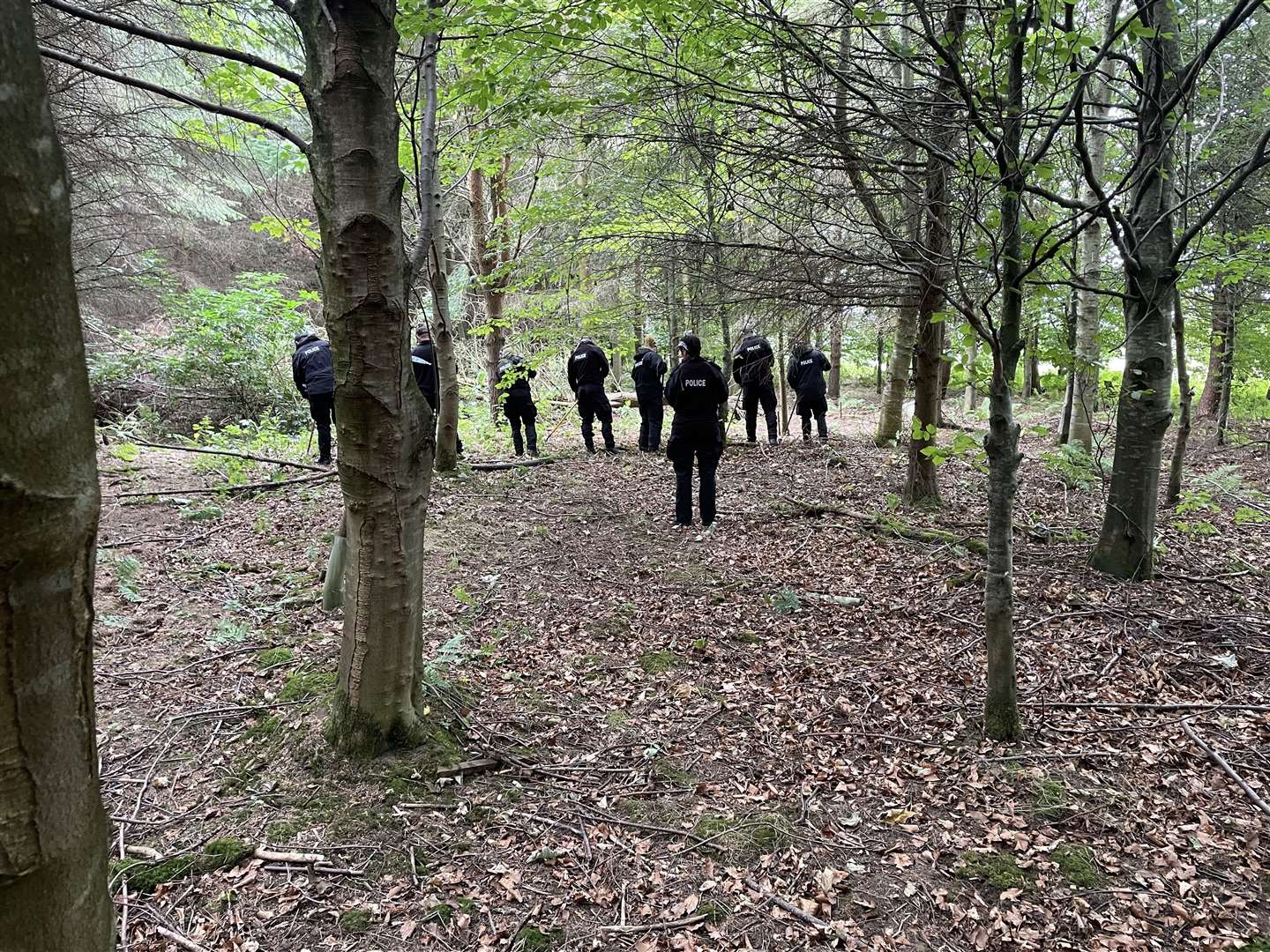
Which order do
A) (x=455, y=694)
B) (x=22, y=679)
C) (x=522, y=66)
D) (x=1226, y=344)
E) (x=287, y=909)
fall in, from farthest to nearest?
(x=1226, y=344)
(x=522, y=66)
(x=455, y=694)
(x=287, y=909)
(x=22, y=679)

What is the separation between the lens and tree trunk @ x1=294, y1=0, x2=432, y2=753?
9.60 feet

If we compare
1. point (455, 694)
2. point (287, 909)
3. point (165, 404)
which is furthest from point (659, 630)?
point (165, 404)

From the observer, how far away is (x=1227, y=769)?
346 centimetres

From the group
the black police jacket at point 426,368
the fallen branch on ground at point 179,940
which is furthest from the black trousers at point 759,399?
the fallen branch on ground at point 179,940

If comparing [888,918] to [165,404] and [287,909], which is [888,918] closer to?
[287,909]

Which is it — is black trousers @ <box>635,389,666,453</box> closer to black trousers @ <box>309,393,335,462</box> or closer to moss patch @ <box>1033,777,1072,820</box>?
black trousers @ <box>309,393,335,462</box>

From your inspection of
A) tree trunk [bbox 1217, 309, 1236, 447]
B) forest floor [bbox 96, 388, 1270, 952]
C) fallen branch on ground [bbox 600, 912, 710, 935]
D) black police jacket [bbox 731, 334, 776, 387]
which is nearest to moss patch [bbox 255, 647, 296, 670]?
forest floor [bbox 96, 388, 1270, 952]

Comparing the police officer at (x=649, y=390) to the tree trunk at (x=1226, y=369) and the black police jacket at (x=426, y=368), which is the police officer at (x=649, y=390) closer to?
the black police jacket at (x=426, y=368)

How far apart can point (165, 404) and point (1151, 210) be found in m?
15.5

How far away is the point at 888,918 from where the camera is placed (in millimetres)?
2795

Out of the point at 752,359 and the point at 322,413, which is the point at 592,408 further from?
the point at 322,413

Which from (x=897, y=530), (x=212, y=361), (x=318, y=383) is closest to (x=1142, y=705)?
(x=897, y=530)

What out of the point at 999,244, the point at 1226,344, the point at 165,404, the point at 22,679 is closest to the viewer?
the point at 22,679

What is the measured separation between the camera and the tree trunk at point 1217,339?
11133 millimetres
